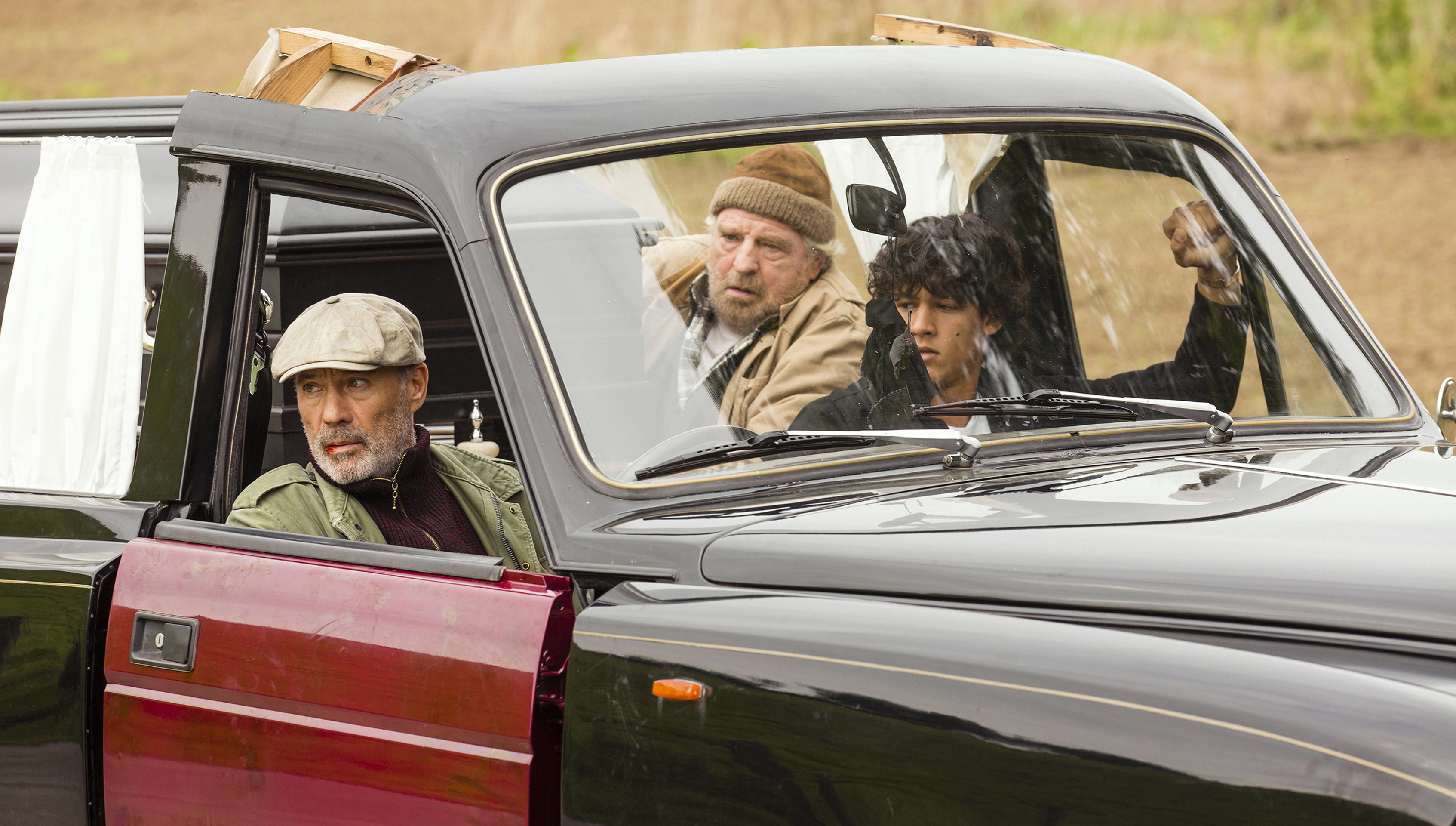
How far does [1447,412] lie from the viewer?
9.82ft

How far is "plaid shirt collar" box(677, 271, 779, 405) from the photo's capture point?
2.52m

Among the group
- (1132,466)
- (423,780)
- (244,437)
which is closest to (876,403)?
(1132,466)

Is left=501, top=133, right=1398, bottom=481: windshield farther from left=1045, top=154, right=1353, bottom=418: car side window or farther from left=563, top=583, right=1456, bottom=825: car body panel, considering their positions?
left=563, top=583, right=1456, bottom=825: car body panel

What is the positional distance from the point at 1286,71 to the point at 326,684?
574 inches

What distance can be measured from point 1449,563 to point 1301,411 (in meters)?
0.98

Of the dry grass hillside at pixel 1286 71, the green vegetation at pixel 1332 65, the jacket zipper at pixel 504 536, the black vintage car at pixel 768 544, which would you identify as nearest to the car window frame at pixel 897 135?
the black vintage car at pixel 768 544

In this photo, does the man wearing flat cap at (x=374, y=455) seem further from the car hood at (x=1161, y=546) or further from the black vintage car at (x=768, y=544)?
the car hood at (x=1161, y=546)

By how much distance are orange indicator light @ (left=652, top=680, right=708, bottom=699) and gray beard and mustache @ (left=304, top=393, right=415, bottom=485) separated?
1267mm

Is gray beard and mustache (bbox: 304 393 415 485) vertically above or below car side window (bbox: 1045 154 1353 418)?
below

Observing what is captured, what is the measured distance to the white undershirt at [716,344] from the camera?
8.39ft

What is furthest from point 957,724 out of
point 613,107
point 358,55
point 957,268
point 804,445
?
point 358,55

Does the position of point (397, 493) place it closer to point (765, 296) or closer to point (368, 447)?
point (368, 447)

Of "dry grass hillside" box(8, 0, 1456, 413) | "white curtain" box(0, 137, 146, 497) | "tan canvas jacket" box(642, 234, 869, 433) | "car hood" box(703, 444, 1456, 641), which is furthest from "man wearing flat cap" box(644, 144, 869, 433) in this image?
"dry grass hillside" box(8, 0, 1456, 413)

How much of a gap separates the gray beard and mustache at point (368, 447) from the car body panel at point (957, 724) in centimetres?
112
